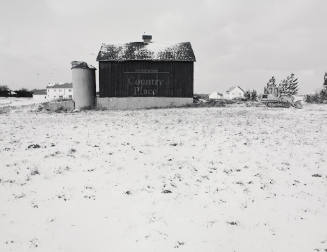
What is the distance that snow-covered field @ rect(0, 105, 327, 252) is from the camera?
7141 mm

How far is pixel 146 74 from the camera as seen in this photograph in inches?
1438

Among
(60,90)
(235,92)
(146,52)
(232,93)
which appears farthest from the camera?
(232,93)

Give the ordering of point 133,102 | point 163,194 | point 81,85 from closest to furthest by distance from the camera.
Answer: point 163,194 < point 81,85 < point 133,102

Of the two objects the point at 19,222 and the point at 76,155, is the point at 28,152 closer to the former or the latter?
the point at 76,155

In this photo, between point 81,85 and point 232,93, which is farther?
point 232,93

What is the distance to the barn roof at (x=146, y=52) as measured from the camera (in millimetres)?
36500

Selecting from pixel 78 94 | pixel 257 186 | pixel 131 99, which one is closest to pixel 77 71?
pixel 78 94

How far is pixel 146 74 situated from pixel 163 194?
28.4m

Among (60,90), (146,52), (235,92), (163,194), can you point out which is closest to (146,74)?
(146,52)

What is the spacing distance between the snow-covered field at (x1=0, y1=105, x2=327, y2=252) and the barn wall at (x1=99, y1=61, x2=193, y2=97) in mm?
21581

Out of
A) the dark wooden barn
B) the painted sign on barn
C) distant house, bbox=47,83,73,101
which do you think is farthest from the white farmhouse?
the painted sign on barn

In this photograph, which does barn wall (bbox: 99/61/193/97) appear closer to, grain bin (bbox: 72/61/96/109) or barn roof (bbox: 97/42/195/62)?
barn roof (bbox: 97/42/195/62)

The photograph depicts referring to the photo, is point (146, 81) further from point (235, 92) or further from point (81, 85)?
point (235, 92)

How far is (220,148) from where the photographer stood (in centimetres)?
1348
